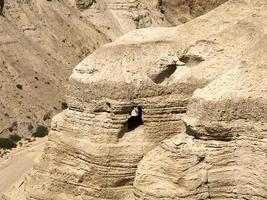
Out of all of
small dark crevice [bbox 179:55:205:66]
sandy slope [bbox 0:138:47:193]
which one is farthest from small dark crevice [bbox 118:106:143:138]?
sandy slope [bbox 0:138:47:193]

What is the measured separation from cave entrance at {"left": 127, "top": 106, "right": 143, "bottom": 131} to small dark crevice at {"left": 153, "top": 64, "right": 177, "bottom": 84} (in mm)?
859

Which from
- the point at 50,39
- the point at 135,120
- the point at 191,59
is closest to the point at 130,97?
the point at 135,120

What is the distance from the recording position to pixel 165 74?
16422 mm

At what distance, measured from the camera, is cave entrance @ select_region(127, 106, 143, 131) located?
16.4 m

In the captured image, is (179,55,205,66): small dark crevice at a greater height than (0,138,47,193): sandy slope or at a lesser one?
greater

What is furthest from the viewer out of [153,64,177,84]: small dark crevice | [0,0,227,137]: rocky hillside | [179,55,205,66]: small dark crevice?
[0,0,227,137]: rocky hillside

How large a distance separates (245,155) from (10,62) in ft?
128

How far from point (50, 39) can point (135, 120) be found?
142 ft

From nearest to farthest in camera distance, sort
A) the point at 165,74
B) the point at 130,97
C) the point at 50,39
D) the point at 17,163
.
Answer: the point at 130,97 < the point at 165,74 < the point at 17,163 < the point at 50,39

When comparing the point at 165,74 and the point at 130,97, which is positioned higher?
the point at 165,74

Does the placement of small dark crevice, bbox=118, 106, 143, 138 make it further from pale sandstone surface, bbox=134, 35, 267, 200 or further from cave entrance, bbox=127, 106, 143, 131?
pale sandstone surface, bbox=134, 35, 267, 200

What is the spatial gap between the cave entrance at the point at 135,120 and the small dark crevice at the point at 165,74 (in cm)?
86

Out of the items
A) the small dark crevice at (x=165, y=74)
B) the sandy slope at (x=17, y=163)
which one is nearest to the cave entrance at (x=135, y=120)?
the small dark crevice at (x=165, y=74)

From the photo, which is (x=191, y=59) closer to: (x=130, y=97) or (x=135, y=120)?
(x=130, y=97)
